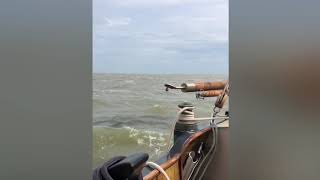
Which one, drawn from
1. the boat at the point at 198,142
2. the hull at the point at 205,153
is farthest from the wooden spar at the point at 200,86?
the hull at the point at 205,153

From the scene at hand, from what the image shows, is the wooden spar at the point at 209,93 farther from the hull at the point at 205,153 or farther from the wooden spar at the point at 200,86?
the hull at the point at 205,153

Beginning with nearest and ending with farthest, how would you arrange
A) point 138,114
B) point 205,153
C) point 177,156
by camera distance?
point 177,156, point 205,153, point 138,114

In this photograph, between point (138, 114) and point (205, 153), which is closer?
point (205, 153)

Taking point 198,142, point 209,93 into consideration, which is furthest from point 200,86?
point 198,142

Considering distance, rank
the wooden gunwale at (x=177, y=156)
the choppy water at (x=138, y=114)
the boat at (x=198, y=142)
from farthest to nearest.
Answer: the choppy water at (x=138, y=114) < the boat at (x=198, y=142) < the wooden gunwale at (x=177, y=156)

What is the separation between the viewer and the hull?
172 cm

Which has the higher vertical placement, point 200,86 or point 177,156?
point 200,86

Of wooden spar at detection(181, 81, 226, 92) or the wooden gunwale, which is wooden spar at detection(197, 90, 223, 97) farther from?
the wooden gunwale

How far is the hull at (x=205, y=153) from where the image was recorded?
1717mm

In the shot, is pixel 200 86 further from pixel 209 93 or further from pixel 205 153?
pixel 205 153

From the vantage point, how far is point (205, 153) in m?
1.86
